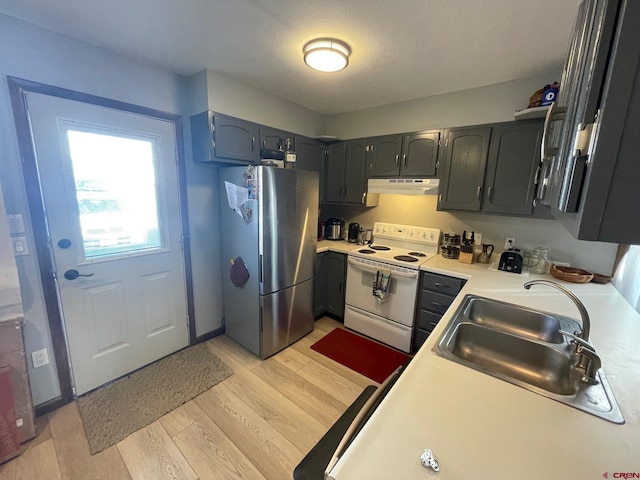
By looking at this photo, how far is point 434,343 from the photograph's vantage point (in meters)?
1.15

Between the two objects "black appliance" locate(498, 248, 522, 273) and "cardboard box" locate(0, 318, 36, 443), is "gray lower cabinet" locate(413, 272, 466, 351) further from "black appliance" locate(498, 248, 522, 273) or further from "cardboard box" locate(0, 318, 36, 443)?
"cardboard box" locate(0, 318, 36, 443)

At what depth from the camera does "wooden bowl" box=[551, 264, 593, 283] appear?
77.6 inches

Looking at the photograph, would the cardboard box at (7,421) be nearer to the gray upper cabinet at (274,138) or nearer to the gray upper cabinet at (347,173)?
the gray upper cabinet at (274,138)

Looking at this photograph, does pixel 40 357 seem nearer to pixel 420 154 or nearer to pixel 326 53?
pixel 326 53

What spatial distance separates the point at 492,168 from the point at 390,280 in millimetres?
1310

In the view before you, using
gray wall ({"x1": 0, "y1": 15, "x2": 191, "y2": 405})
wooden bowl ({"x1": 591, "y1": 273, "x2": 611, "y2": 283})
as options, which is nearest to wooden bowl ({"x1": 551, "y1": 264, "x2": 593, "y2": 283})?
wooden bowl ({"x1": 591, "y1": 273, "x2": 611, "y2": 283})

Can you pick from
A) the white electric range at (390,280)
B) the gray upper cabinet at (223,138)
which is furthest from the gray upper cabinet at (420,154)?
the gray upper cabinet at (223,138)

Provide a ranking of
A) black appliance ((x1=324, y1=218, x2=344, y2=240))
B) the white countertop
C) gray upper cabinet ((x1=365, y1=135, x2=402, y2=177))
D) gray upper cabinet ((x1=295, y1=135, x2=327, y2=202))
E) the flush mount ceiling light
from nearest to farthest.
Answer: the white countertop
the flush mount ceiling light
gray upper cabinet ((x1=365, y1=135, x2=402, y2=177))
gray upper cabinet ((x1=295, y1=135, x2=327, y2=202))
black appliance ((x1=324, y1=218, x2=344, y2=240))

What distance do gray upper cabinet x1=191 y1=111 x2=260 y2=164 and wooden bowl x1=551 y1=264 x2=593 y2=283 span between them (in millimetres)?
2756

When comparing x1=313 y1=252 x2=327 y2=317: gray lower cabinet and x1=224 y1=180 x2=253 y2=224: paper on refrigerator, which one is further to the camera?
x1=313 y1=252 x2=327 y2=317: gray lower cabinet

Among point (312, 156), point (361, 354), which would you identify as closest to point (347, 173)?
point (312, 156)

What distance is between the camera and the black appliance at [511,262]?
215 centimetres

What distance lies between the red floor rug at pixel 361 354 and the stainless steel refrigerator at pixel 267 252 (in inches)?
13.4

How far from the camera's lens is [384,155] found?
276 centimetres
